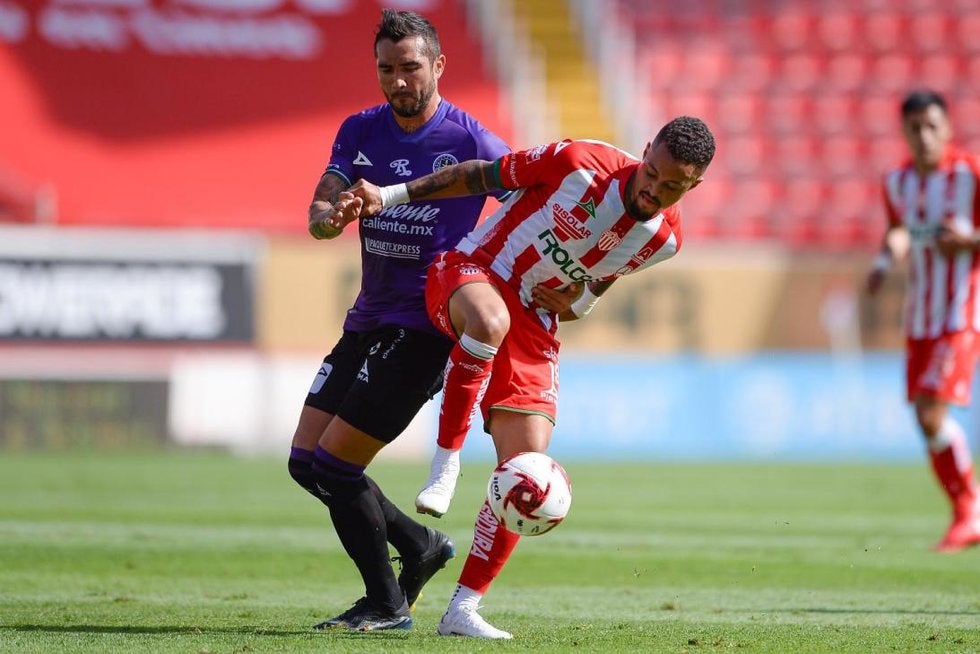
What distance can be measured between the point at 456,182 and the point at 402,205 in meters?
0.36

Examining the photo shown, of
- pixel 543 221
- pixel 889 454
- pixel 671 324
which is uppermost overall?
pixel 543 221

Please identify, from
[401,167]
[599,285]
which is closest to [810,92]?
[599,285]

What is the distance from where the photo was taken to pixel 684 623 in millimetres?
6082

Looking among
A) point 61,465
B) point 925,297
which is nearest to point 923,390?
point 925,297

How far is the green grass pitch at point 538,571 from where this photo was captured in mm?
5539

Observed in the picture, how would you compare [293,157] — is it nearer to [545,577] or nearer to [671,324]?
[671,324]

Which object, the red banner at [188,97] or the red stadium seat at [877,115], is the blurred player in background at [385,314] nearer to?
the red banner at [188,97]

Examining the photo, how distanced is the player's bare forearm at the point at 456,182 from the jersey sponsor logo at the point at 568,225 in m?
0.24

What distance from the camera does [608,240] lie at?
5.75m

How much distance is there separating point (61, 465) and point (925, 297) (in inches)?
344

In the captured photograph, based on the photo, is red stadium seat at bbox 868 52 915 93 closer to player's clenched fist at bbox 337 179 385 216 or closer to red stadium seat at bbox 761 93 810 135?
red stadium seat at bbox 761 93 810 135

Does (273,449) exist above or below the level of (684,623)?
below

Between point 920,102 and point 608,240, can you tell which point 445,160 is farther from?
point 920,102

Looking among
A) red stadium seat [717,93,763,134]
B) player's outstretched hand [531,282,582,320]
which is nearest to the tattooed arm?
player's outstretched hand [531,282,582,320]
